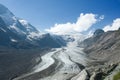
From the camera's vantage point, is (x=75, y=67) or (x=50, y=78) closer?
(x=50, y=78)

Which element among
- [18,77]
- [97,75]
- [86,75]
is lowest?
[97,75]

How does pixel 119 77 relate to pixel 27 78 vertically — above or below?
below

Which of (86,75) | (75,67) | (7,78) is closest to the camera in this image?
(86,75)

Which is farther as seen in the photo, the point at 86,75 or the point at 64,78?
the point at 64,78

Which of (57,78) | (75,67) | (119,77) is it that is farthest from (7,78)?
(119,77)

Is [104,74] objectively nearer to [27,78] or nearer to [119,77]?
[119,77]

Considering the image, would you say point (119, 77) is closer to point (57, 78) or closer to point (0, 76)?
point (57, 78)

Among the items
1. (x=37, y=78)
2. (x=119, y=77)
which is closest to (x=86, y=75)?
(x=119, y=77)

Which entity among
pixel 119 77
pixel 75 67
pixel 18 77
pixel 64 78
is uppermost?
pixel 75 67

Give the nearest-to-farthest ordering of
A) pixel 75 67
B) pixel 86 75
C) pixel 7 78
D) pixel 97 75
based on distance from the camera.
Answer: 1. pixel 97 75
2. pixel 86 75
3. pixel 7 78
4. pixel 75 67
